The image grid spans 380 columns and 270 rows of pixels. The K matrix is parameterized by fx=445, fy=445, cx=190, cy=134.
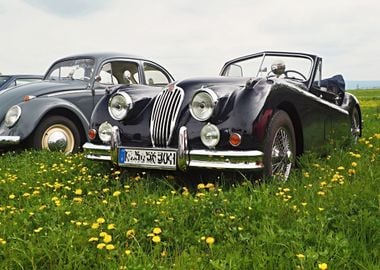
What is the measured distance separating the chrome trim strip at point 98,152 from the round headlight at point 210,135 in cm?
102

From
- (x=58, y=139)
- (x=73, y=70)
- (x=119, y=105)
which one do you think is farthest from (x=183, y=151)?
(x=73, y=70)

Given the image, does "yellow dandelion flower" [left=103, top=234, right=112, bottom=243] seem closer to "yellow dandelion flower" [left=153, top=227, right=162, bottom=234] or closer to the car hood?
"yellow dandelion flower" [left=153, top=227, right=162, bottom=234]

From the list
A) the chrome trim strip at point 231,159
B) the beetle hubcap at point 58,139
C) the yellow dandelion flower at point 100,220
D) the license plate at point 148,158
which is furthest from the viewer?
the beetle hubcap at point 58,139

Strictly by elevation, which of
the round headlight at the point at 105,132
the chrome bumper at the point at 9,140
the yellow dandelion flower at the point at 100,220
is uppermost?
the round headlight at the point at 105,132

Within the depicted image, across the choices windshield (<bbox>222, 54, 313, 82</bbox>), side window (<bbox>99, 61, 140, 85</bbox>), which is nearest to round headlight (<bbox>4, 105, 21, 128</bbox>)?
side window (<bbox>99, 61, 140, 85</bbox>)

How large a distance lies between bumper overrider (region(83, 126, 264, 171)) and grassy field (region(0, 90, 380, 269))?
0.58ft

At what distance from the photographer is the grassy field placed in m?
2.26

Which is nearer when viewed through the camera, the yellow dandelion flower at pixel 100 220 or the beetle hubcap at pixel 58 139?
the yellow dandelion flower at pixel 100 220

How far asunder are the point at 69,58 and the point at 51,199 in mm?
4715

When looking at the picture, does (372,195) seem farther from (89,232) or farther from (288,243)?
(89,232)

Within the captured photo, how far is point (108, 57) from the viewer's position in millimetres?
7234

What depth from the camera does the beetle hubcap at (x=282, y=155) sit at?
3980mm

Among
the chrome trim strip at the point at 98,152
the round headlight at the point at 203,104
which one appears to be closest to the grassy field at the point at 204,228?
the chrome trim strip at the point at 98,152

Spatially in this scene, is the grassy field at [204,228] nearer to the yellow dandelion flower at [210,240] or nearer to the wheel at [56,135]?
the yellow dandelion flower at [210,240]
